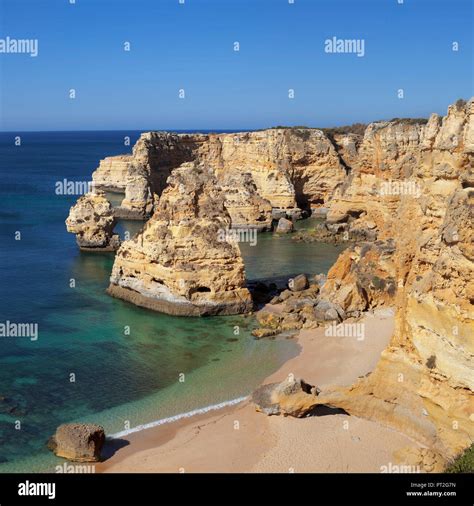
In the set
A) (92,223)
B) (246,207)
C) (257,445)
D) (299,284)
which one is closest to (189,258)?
(299,284)

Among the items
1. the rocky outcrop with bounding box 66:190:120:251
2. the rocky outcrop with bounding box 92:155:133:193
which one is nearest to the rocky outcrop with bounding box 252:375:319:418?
the rocky outcrop with bounding box 66:190:120:251

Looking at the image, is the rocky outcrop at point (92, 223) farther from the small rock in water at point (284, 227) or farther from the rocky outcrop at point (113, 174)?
the rocky outcrop at point (113, 174)

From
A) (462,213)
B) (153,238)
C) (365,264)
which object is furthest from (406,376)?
(153,238)

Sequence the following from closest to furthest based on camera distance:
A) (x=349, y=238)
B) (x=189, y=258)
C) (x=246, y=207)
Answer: (x=189, y=258) → (x=349, y=238) → (x=246, y=207)

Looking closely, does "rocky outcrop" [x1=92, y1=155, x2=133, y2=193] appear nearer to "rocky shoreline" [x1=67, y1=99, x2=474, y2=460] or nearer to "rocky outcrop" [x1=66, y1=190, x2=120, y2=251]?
"rocky shoreline" [x1=67, y1=99, x2=474, y2=460]

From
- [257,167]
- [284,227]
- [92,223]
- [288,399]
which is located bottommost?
[288,399]

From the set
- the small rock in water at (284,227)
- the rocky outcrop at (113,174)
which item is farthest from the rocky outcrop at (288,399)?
the rocky outcrop at (113,174)

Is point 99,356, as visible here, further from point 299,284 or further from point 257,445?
point 299,284
